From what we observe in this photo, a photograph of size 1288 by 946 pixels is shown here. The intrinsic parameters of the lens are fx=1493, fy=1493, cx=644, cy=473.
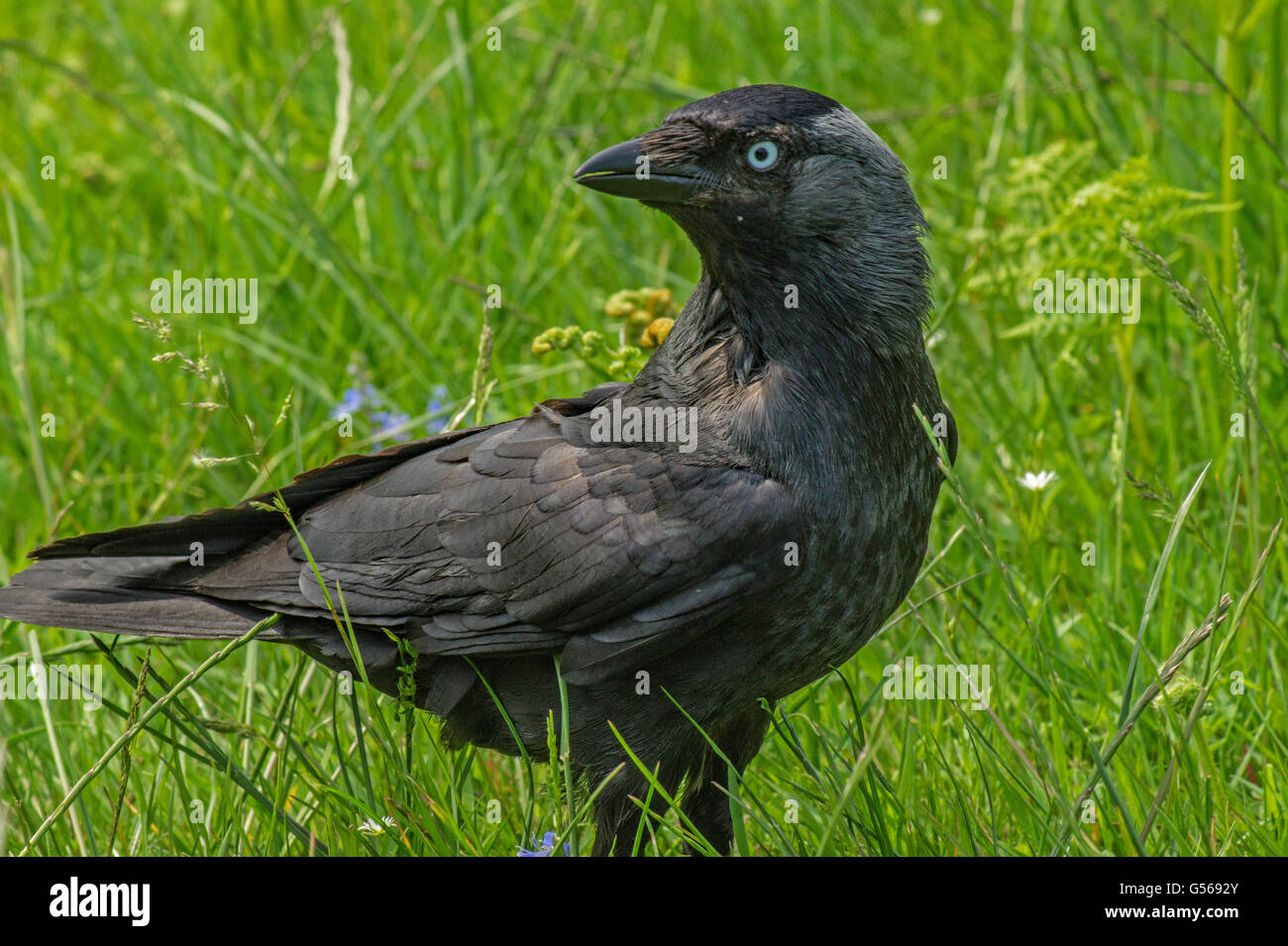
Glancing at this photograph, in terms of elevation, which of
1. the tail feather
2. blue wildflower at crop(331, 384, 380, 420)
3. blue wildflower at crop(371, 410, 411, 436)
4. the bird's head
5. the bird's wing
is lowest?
the tail feather

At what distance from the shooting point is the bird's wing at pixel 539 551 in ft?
10.2

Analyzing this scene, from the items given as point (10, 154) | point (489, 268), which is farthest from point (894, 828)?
point (10, 154)

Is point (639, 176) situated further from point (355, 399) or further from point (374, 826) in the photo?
point (355, 399)

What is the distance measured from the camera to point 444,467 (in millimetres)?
3564

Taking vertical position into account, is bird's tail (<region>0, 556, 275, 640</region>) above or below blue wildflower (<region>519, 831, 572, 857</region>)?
above

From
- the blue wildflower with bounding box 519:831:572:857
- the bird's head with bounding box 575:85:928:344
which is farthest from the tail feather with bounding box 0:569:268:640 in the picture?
the bird's head with bounding box 575:85:928:344

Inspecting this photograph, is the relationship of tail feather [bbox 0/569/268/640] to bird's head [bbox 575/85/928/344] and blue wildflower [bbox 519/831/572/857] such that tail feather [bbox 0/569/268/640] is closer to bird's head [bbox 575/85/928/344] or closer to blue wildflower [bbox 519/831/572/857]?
blue wildflower [bbox 519/831/572/857]

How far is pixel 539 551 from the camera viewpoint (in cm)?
329

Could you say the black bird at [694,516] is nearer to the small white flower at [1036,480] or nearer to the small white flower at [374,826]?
the small white flower at [374,826]

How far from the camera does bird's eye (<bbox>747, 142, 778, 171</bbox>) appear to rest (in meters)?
3.20

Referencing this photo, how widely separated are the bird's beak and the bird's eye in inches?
4.4

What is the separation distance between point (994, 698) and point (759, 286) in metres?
1.25

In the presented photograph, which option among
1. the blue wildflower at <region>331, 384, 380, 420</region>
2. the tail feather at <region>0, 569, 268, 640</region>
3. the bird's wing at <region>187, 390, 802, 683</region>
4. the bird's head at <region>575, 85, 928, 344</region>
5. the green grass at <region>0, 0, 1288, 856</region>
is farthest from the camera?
the blue wildflower at <region>331, 384, 380, 420</region>

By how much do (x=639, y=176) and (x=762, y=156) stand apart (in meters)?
0.27
